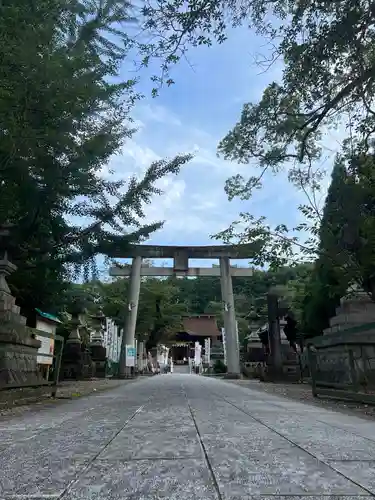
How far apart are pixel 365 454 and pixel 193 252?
19821mm

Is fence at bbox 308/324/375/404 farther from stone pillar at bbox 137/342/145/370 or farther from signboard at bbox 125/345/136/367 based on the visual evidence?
stone pillar at bbox 137/342/145/370

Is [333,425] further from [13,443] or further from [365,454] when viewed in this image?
[13,443]

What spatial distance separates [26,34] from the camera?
5059 mm

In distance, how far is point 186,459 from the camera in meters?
2.52

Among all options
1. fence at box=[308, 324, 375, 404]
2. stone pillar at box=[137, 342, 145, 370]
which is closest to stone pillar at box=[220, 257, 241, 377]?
stone pillar at box=[137, 342, 145, 370]

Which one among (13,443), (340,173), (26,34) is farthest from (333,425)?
(340,173)

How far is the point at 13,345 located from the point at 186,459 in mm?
5069

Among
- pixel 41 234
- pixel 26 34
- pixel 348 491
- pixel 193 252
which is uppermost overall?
pixel 193 252

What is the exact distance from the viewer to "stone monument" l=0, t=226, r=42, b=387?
6469 millimetres

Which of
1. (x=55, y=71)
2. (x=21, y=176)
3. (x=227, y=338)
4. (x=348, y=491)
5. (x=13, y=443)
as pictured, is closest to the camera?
(x=348, y=491)

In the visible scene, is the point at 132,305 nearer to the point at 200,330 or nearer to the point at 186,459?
the point at 186,459

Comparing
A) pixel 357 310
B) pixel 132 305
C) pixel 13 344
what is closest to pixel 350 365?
pixel 357 310

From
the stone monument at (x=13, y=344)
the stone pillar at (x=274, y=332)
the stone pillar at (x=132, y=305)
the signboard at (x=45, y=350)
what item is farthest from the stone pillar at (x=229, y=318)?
the stone monument at (x=13, y=344)

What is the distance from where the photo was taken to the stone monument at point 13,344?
6469 mm
